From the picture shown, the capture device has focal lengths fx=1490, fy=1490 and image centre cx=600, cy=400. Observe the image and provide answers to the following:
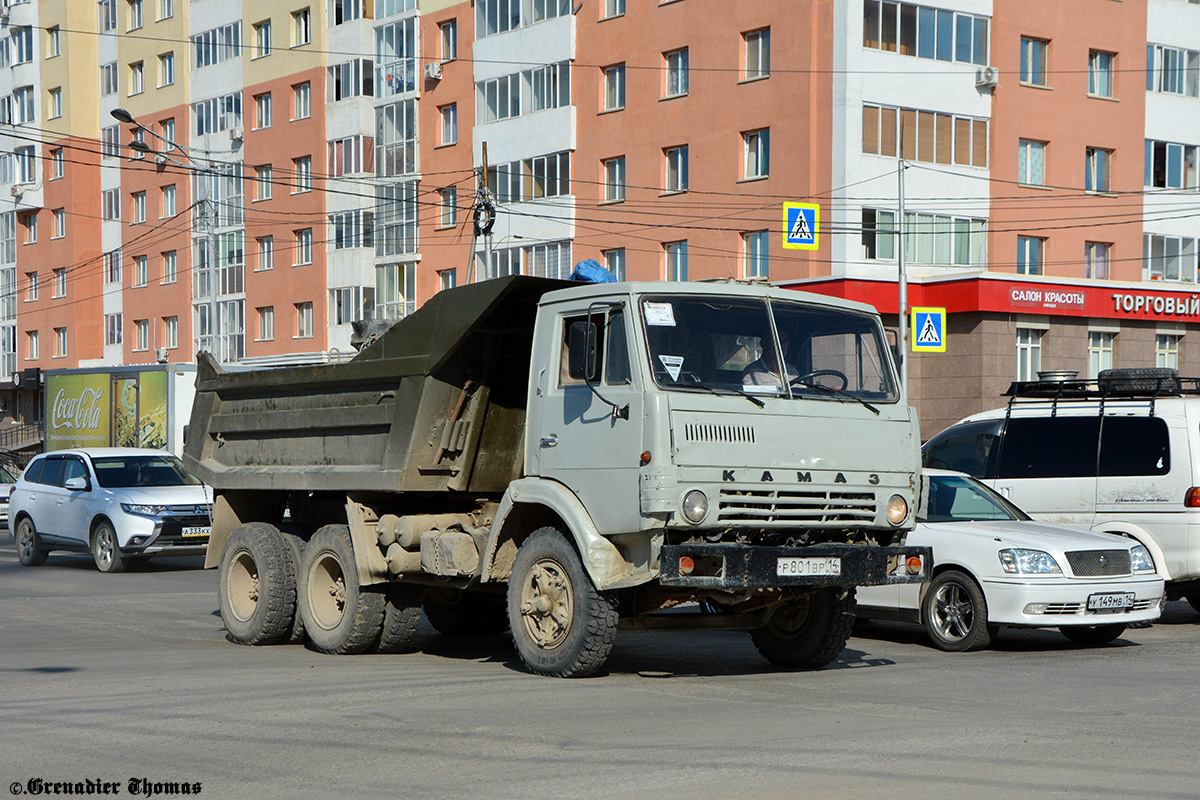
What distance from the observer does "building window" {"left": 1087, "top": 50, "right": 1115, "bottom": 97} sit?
141 ft

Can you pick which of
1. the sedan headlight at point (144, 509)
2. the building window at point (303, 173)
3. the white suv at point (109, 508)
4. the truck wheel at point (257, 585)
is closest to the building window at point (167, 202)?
the building window at point (303, 173)

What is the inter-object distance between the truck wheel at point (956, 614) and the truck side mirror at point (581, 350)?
410cm

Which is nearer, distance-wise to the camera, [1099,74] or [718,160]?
[718,160]

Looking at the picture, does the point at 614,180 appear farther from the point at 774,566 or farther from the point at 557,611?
the point at 774,566

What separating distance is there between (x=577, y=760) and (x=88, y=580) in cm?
1442

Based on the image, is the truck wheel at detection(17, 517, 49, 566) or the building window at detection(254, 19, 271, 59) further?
the building window at detection(254, 19, 271, 59)

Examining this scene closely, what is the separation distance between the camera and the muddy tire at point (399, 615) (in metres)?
11.3

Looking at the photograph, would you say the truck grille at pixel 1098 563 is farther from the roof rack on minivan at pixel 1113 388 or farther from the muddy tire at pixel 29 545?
the muddy tire at pixel 29 545

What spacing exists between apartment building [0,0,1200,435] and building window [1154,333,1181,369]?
6cm

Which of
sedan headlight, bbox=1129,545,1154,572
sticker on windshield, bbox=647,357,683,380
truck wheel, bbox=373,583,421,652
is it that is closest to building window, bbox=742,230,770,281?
sedan headlight, bbox=1129,545,1154,572

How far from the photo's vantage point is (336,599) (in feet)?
38.1

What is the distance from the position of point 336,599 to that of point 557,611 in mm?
2625

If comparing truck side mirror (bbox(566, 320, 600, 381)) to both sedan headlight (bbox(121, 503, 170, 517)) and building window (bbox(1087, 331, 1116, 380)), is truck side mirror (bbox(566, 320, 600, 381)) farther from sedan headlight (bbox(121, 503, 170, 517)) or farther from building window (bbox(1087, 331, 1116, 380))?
building window (bbox(1087, 331, 1116, 380))

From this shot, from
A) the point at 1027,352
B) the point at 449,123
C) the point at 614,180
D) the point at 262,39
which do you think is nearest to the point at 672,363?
the point at 1027,352
